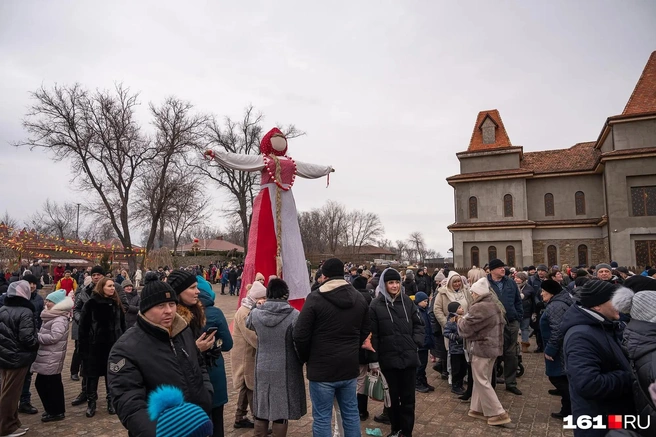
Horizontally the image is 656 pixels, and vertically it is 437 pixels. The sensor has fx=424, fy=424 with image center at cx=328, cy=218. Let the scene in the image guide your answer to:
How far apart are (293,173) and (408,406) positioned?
4932mm

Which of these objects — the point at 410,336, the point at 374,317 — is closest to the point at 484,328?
the point at 410,336

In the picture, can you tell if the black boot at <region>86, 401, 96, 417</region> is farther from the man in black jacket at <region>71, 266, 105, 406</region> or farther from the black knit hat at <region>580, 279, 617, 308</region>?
the black knit hat at <region>580, 279, 617, 308</region>

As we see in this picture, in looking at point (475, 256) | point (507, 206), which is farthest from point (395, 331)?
point (507, 206)

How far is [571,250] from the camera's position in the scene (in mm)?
29328

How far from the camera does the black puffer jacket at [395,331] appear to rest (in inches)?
188

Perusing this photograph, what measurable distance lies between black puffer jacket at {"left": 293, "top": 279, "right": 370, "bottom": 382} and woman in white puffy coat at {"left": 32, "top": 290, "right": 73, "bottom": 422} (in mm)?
3754

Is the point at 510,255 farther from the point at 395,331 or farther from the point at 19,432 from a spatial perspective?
the point at 19,432

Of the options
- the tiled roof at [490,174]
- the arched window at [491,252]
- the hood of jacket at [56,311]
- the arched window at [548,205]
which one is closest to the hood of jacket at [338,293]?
the hood of jacket at [56,311]

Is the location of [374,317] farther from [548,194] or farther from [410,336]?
[548,194]

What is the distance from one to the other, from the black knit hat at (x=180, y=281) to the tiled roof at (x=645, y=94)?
1162 inches

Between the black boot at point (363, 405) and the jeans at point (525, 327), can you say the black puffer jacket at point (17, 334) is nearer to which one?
the black boot at point (363, 405)

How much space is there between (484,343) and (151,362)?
174 inches

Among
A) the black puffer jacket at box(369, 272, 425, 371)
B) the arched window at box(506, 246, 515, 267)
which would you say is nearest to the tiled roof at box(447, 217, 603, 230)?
the arched window at box(506, 246, 515, 267)

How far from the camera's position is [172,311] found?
8.90 feet
